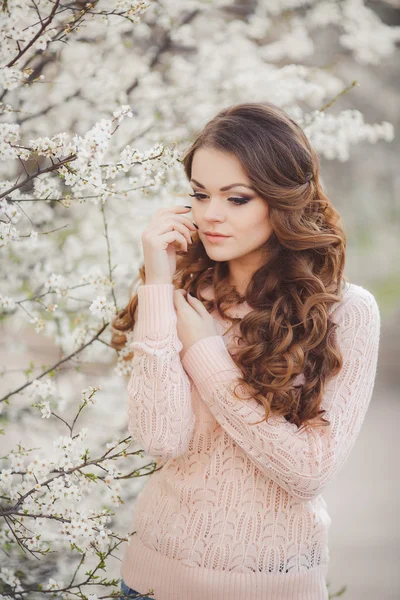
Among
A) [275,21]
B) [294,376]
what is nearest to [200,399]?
[294,376]

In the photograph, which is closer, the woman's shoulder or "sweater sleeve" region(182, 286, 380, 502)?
"sweater sleeve" region(182, 286, 380, 502)

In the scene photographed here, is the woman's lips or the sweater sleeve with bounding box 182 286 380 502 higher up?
the woman's lips

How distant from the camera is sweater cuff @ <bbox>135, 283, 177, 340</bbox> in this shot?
137 cm

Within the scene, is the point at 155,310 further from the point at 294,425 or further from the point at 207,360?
the point at 294,425

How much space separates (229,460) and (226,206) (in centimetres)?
56

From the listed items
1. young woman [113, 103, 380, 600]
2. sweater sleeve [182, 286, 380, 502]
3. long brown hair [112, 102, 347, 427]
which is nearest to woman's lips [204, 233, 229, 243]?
young woman [113, 103, 380, 600]

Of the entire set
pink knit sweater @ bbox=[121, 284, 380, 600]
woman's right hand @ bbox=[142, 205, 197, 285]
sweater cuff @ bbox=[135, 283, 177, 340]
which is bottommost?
pink knit sweater @ bbox=[121, 284, 380, 600]

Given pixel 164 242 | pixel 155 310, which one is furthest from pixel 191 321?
pixel 164 242

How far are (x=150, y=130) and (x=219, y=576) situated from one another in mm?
1655

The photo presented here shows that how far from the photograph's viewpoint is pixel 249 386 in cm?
130

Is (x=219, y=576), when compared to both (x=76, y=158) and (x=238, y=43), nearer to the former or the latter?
(x=76, y=158)

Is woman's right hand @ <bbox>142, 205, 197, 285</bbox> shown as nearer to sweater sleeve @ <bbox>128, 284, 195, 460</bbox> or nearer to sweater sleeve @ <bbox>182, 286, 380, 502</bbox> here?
sweater sleeve @ <bbox>128, 284, 195, 460</bbox>

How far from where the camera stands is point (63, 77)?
235 cm

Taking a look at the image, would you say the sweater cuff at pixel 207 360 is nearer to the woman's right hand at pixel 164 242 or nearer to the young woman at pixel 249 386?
the young woman at pixel 249 386
